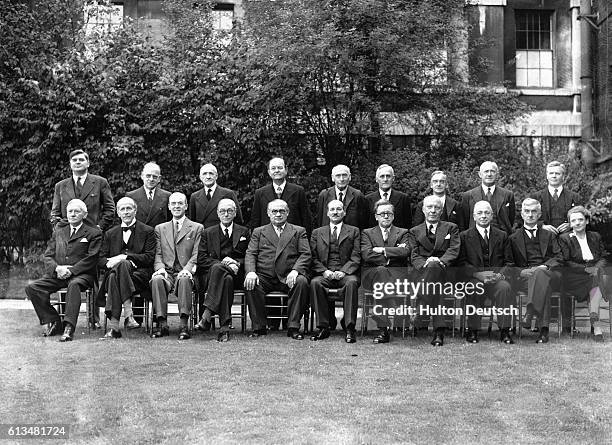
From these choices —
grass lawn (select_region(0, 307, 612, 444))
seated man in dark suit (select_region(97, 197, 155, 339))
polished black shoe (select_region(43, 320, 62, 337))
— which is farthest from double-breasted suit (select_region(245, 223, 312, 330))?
polished black shoe (select_region(43, 320, 62, 337))

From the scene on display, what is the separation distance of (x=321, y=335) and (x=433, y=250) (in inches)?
61.0

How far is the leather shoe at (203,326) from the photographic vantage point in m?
8.79

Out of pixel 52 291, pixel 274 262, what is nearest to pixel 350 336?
pixel 274 262

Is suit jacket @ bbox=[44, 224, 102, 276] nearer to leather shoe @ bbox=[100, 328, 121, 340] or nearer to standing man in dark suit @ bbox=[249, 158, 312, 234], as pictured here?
leather shoe @ bbox=[100, 328, 121, 340]

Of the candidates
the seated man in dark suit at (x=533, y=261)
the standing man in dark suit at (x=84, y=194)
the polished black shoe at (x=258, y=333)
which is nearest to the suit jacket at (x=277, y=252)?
the polished black shoe at (x=258, y=333)

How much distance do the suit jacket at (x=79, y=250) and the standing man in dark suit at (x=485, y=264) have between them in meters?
4.04

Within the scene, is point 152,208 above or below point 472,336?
above

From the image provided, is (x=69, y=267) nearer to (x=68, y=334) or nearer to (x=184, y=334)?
(x=68, y=334)

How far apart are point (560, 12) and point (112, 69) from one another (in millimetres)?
10054

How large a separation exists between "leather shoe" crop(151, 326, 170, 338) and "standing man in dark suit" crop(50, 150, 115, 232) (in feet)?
5.23

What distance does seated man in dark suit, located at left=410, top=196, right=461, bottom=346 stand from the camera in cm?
855

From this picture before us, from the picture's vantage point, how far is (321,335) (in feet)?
28.1

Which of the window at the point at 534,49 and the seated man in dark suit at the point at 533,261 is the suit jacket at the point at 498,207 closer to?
the seated man in dark suit at the point at 533,261

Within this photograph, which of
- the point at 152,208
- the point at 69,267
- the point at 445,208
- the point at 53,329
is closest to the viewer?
the point at 53,329
